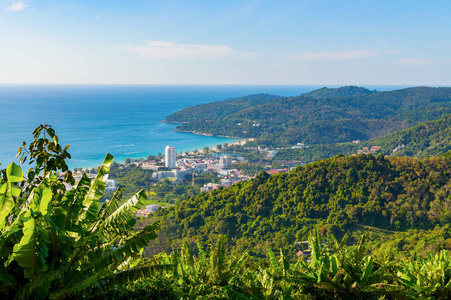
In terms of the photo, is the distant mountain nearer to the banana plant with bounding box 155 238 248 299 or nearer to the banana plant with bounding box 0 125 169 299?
the banana plant with bounding box 155 238 248 299

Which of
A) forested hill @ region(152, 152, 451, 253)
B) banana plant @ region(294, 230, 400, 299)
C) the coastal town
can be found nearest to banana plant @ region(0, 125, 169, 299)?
banana plant @ region(294, 230, 400, 299)

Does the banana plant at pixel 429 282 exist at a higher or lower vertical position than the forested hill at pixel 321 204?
higher

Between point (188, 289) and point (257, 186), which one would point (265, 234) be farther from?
point (188, 289)

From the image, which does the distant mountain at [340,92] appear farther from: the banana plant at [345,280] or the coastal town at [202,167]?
the banana plant at [345,280]

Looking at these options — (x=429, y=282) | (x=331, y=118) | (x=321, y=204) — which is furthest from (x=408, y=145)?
(x=429, y=282)

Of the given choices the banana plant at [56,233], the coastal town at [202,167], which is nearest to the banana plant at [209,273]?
the banana plant at [56,233]

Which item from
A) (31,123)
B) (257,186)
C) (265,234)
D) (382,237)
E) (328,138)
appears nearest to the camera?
(382,237)

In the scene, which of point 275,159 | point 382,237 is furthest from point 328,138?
point 382,237
